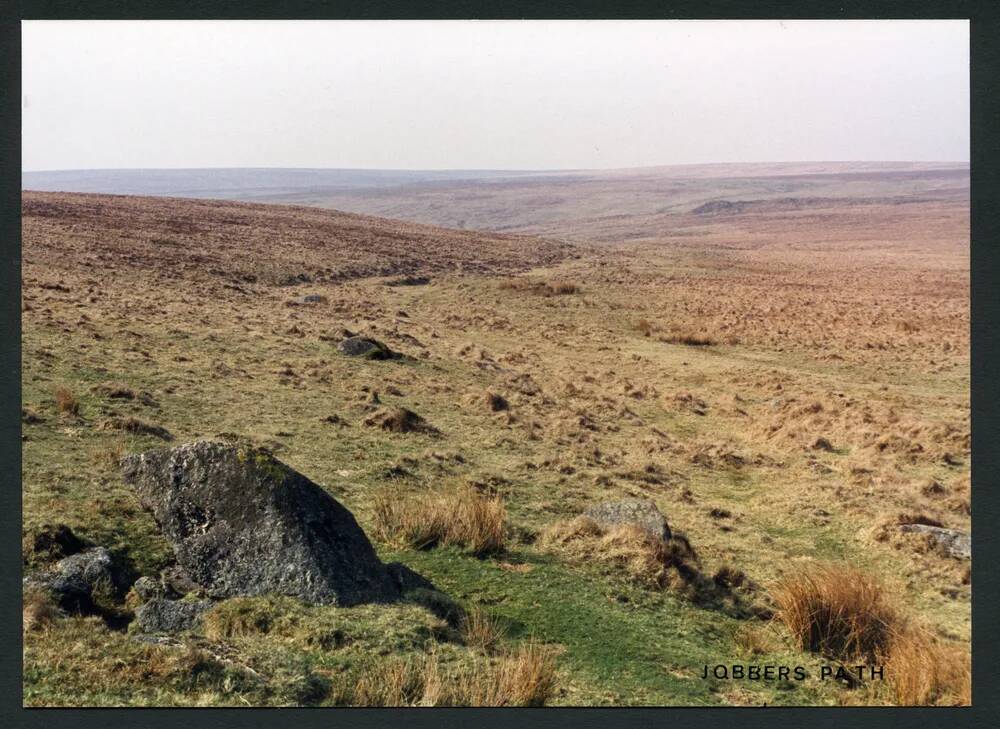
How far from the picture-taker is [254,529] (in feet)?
24.7

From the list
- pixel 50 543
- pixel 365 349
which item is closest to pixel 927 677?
pixel 50 543

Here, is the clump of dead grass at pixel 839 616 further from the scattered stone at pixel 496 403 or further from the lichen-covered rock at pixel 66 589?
the scattered stone at pixel 496 403

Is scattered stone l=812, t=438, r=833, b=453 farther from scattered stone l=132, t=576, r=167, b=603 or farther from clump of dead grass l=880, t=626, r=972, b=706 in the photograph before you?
scattered stone l=132, t=576, r=167, b=603

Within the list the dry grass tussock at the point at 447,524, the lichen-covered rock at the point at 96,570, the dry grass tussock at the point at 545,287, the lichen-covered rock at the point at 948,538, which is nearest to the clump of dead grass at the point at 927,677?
the lichen-covered rock at the point at 948,538

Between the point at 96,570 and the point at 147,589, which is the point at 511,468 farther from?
the point at 96,570

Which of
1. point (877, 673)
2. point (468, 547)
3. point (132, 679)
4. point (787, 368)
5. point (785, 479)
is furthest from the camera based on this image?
point (787, 368)

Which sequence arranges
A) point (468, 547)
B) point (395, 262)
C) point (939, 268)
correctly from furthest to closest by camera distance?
point (939, 268), point (395, 262), point (468, 547)

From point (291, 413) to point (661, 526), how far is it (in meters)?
7.26

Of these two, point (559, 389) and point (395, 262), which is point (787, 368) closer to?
point (559, 389)

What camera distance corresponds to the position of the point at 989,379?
806 cm

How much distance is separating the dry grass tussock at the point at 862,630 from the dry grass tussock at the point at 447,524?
128 inches

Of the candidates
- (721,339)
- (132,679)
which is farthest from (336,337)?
(132,679)

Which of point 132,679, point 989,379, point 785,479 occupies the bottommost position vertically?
point 785,479

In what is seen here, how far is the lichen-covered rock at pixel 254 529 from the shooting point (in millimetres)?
7488
